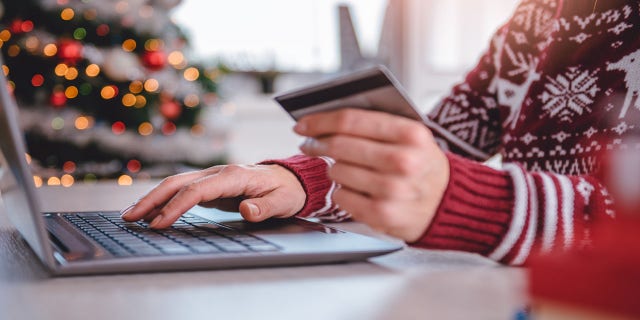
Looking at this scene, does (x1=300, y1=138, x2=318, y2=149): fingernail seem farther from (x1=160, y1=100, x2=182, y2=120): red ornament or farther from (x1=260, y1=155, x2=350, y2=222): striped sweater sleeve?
(x1=160, y1=100, x2=182, y2=120): red ornament

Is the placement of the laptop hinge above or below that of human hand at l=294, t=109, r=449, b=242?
below

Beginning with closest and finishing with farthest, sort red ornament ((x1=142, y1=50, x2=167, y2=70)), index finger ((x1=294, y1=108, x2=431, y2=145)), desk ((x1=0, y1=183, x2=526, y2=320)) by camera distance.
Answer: desk ((x1=0, y1=183, x2=526, y2=320))
index finger ((x1=294, y1=108, x2=431, y2=145))
red ornament ((x1=142, y1=50, x2=167, y2=70))

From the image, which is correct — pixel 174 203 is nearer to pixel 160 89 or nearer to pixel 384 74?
pixel 384 74

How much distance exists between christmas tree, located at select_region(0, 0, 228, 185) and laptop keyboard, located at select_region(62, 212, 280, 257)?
2.64 meters

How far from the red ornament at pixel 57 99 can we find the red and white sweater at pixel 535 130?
8.17ft

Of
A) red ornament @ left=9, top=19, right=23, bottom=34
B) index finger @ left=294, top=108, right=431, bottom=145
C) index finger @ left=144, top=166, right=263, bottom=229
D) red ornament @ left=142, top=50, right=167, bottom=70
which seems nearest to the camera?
index finger @ left=294, top=108, right=431, bottom=145

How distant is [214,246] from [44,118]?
2926 millimetres

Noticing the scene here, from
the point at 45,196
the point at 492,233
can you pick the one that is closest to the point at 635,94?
the point at 492,233

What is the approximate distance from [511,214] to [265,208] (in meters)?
0.27

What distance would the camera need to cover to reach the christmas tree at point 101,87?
315 centimetres

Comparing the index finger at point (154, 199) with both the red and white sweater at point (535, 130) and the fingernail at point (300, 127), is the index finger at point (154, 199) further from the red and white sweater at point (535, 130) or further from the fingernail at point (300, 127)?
the fingernail at point (300, 127)

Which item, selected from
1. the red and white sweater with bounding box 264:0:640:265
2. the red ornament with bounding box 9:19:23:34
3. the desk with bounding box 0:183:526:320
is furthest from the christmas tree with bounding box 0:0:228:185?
the desk with bounding box 0:183:526:320

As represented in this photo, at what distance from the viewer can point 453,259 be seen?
57 centimetres

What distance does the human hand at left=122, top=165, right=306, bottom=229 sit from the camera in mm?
675
